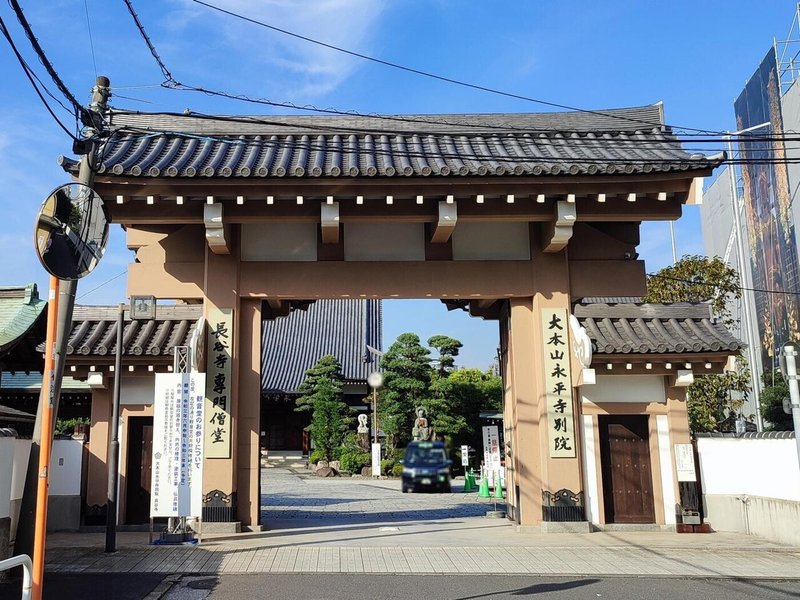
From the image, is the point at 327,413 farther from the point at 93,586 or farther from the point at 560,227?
the point at 93,586

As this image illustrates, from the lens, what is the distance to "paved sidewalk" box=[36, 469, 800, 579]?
28.9 ft

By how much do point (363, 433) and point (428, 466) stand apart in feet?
105

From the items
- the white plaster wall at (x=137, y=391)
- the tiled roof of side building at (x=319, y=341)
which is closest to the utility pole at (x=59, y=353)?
the white plaster wall at (x=137, y=391)

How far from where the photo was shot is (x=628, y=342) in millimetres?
12141

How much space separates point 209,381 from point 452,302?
524cm

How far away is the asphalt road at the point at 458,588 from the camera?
7.52 metres

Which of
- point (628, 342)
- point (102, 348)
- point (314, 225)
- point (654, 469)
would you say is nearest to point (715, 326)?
point (628, 342)

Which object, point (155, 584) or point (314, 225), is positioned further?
point (314, 225)

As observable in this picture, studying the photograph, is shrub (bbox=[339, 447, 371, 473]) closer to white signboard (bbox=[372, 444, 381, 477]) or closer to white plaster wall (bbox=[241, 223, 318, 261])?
white signboard (bbox=[372, 444, 381, 477])

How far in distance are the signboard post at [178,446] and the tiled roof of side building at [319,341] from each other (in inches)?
1127

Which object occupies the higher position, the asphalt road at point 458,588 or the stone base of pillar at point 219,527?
the stone base of pillar at point 219,527

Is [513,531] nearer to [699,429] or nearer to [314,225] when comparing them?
[314,225]

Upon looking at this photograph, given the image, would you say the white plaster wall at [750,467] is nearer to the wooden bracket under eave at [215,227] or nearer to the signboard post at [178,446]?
the signboard post at [178,446]

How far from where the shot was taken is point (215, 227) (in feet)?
36.9
